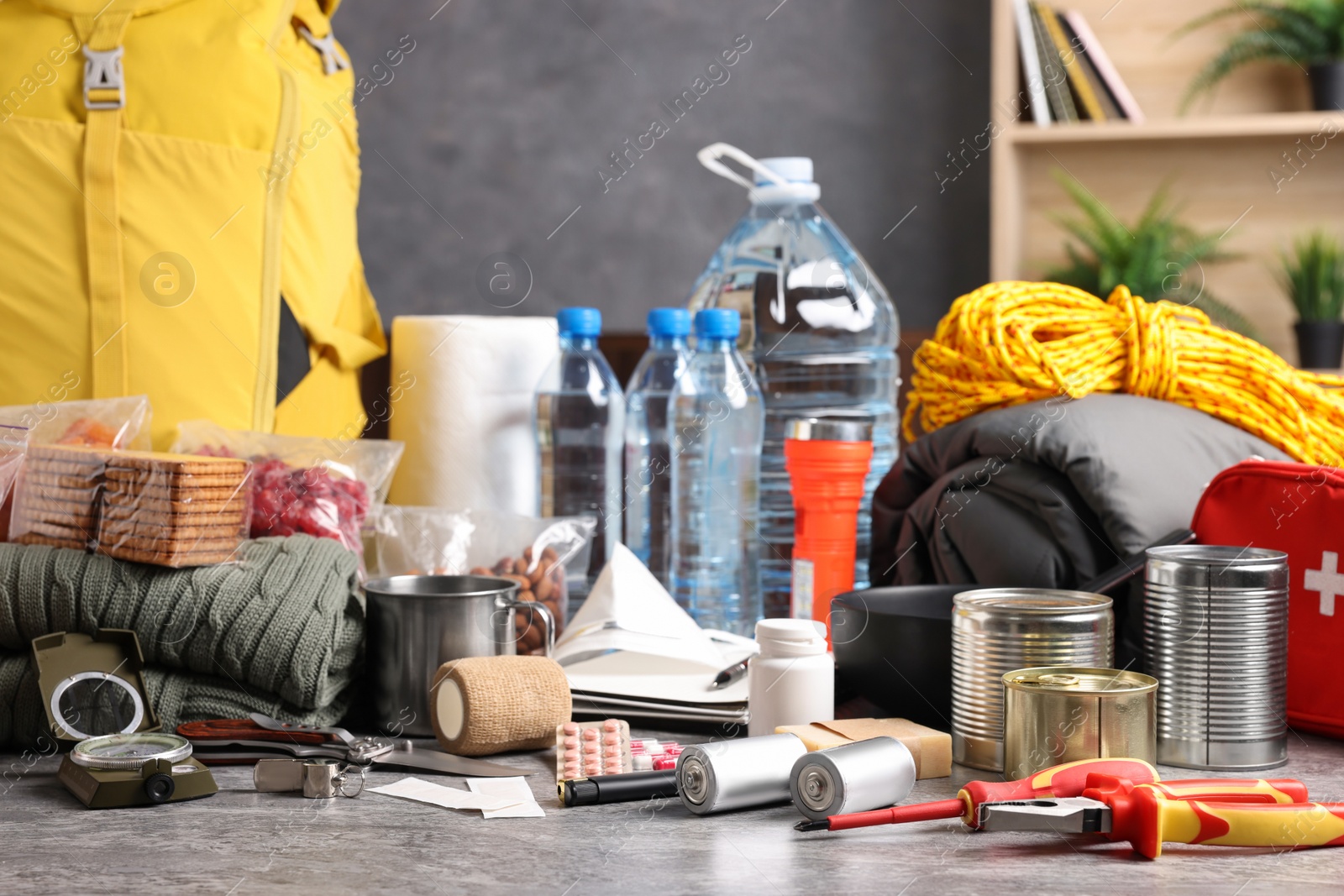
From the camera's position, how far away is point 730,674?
3.18 ft

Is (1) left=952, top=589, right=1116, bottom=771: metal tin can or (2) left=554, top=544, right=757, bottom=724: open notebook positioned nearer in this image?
(1) left=952, top=589, right=1116, bottom=771: metal tin can

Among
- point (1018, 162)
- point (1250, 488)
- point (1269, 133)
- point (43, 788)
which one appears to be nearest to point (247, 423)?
point (43, 788)

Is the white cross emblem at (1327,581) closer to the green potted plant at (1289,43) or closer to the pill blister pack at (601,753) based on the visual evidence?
the pill blister pack at (601,753)

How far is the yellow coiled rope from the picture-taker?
110 cm

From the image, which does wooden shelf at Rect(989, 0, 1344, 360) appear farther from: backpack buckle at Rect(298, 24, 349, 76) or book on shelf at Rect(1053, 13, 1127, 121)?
backpack buckle at Rect(298, 24, 349, 76)

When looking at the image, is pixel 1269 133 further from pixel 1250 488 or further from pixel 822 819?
pixel 822 819

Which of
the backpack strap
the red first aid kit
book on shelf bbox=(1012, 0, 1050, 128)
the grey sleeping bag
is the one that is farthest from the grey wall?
the red first aid kit

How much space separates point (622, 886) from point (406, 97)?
1760 mm

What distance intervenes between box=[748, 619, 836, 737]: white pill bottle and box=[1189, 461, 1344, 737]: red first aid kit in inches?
13.4

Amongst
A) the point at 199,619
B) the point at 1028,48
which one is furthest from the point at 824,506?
the point at 1028,48

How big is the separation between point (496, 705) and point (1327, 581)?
1.93ft

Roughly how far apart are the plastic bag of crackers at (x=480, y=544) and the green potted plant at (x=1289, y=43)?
1455 mm

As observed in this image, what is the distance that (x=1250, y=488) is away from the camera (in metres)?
0.92

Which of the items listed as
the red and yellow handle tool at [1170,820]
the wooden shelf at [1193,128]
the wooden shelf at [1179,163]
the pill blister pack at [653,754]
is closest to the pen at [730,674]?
the pill blister pack at [653,754]
